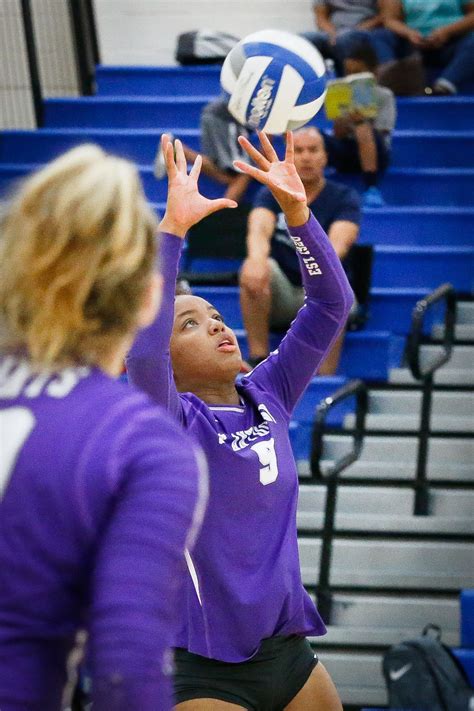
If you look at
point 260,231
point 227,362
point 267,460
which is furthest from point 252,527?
point 260,231

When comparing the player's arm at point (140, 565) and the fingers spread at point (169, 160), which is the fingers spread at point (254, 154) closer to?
the fingers spread at point (169, 160)

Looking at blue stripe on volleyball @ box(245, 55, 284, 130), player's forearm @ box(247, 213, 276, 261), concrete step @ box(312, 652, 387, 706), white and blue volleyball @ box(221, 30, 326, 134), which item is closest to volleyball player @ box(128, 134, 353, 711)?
white and blue volleyball @ box(221, 30, 326, 134)

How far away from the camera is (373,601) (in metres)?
5.92

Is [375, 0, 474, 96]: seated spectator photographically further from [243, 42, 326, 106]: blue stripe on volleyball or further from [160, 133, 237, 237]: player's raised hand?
[160, 133, 237, 237]: player's raised hand

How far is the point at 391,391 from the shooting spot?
682 cm

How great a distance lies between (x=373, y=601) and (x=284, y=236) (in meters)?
1.91

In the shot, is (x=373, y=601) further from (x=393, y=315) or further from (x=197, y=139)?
(x=197, y=139)

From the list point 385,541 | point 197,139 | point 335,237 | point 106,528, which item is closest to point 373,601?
point 385,541

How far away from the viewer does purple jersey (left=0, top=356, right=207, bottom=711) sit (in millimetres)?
1606

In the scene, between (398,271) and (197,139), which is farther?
(197,139)

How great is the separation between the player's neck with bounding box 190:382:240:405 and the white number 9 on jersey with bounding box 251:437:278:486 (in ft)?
0.66

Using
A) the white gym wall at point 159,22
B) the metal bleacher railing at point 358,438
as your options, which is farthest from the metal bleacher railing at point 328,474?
the white gym wall at point 159,22

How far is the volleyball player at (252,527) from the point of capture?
2904 mm

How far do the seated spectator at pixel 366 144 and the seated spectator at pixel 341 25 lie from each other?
741 mm
